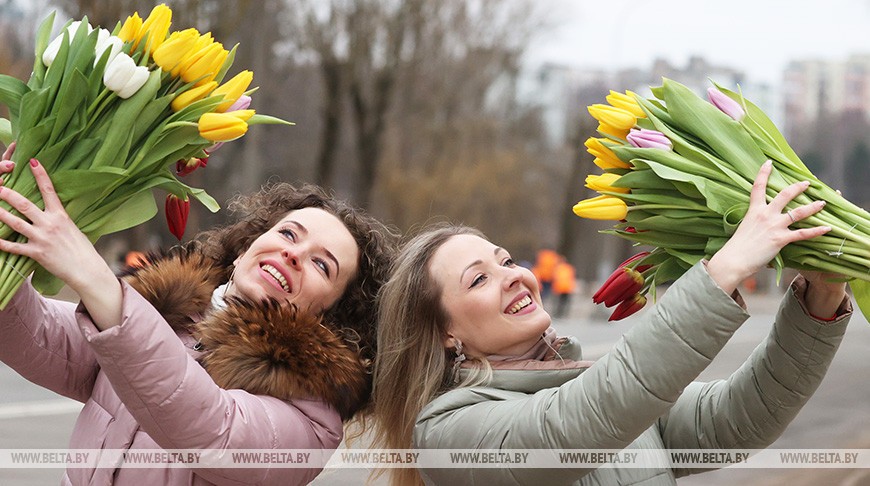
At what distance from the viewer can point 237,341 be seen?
2.84 metres

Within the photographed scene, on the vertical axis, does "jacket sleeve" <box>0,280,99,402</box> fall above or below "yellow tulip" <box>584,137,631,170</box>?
below

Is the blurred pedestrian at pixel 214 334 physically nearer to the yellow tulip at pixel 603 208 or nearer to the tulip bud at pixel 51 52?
the tulip bud at pixel 51 52

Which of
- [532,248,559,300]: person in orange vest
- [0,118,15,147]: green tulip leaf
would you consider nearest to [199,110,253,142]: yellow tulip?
[0,118,15,147]: green tulip leaf

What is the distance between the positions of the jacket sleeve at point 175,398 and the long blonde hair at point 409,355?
1.25 ft

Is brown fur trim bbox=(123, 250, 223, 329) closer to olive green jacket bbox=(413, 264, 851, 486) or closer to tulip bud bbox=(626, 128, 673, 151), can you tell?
olive green jacket bbox=(413, 264, 851, 486)

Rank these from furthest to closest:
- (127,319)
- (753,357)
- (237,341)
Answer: (753,357) < (237,341) < (127,319)

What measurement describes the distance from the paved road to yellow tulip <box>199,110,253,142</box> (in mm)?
1089

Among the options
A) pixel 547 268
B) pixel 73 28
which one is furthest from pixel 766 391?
pixel 547 268

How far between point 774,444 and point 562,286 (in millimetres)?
16175

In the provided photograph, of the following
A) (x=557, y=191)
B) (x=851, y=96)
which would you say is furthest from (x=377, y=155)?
(x=851, y=96)

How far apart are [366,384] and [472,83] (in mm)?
29800

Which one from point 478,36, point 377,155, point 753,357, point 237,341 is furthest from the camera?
point 478,36

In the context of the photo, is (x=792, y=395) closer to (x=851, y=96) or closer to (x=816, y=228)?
(x=816, y=228)

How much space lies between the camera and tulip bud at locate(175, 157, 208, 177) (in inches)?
110
